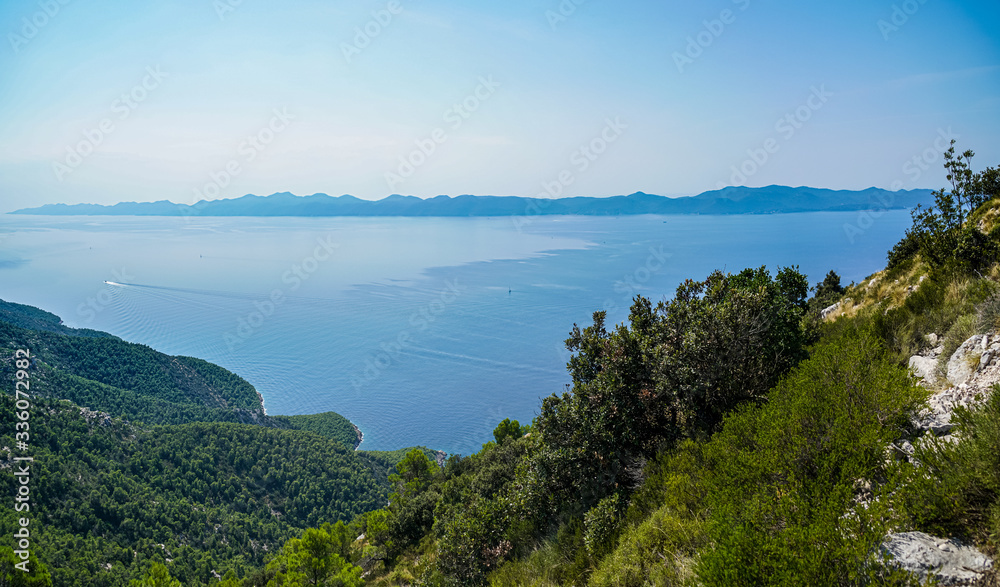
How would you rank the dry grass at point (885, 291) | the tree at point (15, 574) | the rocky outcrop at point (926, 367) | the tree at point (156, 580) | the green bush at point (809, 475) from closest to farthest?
the green bush at point (809, 475)
the rocky outcrop at point (926, 367)
the dry grass at point (885, 291)
the tree at point (15, 574)
the tree at point (156, 580)

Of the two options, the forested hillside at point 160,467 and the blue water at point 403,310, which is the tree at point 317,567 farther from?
the blue water at point 403,310

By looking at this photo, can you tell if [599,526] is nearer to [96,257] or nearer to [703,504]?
[703,504]

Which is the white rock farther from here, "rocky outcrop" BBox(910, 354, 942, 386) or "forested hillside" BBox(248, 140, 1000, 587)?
"forested hillside" BBox(248, 140, 1000, 587)

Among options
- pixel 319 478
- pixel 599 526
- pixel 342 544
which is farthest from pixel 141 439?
pixel 599 526

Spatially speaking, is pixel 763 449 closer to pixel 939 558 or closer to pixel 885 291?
pixel 939 558

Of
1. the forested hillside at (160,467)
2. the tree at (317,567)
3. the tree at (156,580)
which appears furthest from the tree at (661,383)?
the forested hillside at (160,467)

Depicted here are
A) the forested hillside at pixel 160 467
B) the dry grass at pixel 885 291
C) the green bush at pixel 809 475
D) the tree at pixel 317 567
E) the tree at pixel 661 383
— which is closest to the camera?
the green bush at pixel 809 475
